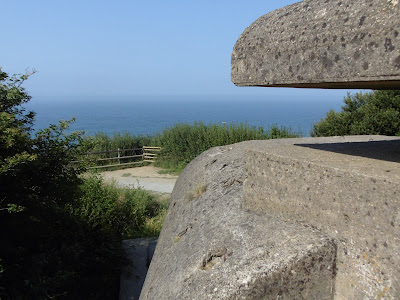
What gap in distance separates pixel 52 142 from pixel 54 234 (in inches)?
72.7

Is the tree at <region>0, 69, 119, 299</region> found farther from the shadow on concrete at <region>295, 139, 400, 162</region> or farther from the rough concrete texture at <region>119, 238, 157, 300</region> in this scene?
the shadow on concrete at <region>295, 139, 400, 162</region>

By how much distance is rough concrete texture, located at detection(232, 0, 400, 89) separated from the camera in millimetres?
1112

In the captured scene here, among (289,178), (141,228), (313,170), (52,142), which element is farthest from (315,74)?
(141,228)

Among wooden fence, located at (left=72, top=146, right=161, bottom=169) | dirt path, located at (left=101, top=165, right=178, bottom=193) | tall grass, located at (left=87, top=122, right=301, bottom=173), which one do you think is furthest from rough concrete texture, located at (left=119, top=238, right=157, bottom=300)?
wooden fence, located at (left=72, top=146, right=161, bottom=169)

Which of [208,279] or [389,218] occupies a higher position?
[389,218]

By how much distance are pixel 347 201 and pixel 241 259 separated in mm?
597

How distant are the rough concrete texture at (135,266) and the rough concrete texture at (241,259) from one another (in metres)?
3.91

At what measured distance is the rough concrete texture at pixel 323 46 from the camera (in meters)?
1.11

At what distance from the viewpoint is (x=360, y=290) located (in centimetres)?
154

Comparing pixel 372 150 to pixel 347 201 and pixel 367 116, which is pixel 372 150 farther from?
pixel 367 116

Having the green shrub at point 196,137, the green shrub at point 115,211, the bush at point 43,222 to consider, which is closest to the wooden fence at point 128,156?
the green shrub at point 196,137

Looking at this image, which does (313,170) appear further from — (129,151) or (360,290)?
(129,151)

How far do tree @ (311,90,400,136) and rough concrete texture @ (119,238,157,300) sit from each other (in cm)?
803

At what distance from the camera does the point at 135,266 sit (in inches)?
272
